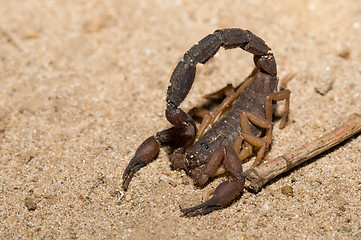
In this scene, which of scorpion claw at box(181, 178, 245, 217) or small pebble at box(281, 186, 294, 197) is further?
small pebble at box(281, 186, 294, 197)

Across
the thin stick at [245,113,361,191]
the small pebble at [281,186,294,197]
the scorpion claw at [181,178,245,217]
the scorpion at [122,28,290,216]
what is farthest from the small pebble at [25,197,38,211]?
the small pebble at [281,186,294,197]

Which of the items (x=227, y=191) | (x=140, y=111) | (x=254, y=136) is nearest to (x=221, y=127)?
(x=254, y=136)

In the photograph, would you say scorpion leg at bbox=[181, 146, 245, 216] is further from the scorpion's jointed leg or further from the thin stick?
the scorpion's jointed leg

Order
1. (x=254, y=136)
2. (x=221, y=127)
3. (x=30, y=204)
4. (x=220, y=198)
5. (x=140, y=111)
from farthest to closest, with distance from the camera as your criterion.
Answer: (x=140, y=111)
(x=221, y=127)
(x=254, y=136)
(x=30, y=204)
(x=220, y=198)

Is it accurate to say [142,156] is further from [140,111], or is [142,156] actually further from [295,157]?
[295,157]

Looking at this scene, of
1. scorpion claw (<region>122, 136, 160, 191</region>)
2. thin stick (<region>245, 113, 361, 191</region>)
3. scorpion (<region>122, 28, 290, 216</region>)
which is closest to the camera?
scorpion (<region>122, 28, 290, 216</region>)

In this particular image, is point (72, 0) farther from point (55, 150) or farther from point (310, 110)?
point (310, 110)

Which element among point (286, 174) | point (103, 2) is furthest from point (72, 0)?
point (286, 174)

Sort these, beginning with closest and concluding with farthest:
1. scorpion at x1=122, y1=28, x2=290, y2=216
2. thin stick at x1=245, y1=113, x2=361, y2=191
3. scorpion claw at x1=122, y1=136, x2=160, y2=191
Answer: scorpion at x1=122, y1=28, x2=290, y2=216
thin stick at x1=245, y1=113, x2=361, y2=191
scorpion claw at x1=122, y1=136, x2=160, y2=191
